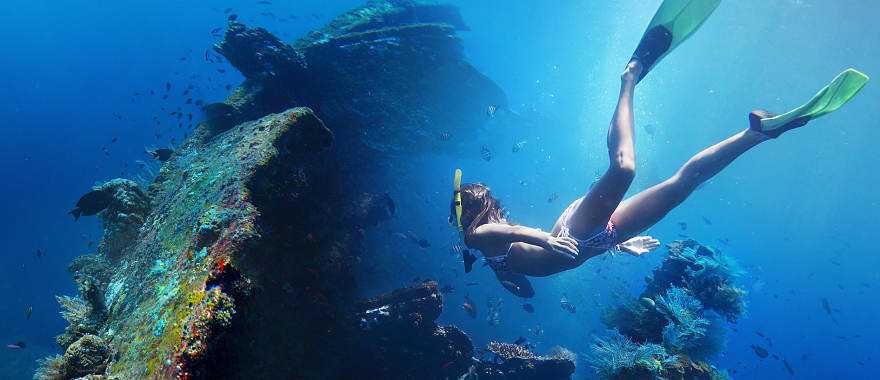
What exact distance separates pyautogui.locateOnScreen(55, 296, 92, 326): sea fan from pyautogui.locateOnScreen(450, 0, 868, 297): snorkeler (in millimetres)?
4569

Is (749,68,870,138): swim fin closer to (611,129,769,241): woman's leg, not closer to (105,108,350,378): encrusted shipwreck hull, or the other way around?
(611,129,769,241): woman's leg

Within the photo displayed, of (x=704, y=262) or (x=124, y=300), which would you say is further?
(x=704, y=262)

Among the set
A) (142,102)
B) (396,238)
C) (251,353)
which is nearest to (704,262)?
(251,353)

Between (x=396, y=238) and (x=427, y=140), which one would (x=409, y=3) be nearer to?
(x=427, y=140)

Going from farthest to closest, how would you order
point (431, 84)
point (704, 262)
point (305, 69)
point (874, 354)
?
point (874, 354), point (431, 84), point (305, 69), point (704, 262)

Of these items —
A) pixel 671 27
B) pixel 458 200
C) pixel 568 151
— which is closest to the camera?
pixel 458 200

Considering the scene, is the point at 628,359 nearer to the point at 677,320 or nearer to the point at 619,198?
the point at 677,320

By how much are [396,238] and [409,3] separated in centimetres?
1060

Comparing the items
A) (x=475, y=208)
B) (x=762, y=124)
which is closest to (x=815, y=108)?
(x=762, y=124)

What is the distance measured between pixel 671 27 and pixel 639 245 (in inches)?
142

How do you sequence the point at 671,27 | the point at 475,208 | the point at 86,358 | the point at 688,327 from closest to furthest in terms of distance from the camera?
1. the point at 86,358
2. the point at 475,208
3. the point at 671,27
4. the point at 688,327

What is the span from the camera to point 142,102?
8631cm

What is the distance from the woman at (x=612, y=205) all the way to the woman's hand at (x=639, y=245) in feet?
1.03

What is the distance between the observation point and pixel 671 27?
5.74 meters
